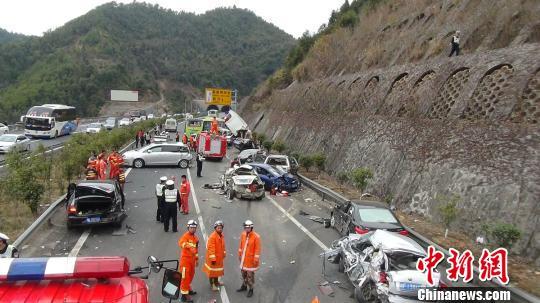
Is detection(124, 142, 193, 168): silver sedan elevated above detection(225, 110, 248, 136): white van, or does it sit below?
below

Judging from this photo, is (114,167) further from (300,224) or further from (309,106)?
(309,106)

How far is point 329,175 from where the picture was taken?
90.1ft

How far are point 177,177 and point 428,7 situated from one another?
23011 mm

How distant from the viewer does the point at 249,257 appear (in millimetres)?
9164

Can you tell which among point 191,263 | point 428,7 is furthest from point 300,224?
point 428,7

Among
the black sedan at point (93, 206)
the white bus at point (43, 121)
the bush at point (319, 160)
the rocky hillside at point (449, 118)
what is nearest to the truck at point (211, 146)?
the rocky hillside at point (449, 118)

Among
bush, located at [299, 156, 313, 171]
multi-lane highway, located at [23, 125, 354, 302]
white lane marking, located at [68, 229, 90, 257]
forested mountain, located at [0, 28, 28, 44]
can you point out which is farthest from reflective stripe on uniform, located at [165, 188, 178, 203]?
forested mountain, located at [0, 28, 28, 44]

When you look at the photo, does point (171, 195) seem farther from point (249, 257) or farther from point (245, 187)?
Result: point (245, 187)

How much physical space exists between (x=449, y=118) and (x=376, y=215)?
8.16 meters

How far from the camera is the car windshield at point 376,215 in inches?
487

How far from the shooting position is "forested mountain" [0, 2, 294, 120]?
101250 mm

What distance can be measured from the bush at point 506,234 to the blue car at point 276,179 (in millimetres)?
12221

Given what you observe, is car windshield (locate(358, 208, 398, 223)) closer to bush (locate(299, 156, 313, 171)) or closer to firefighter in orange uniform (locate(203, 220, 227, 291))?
firefighter in orange uniform (locate(203, 220, 227, 291))

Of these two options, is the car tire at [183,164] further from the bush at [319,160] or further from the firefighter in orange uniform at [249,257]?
the firefighter in orange uniform at [249,257]
